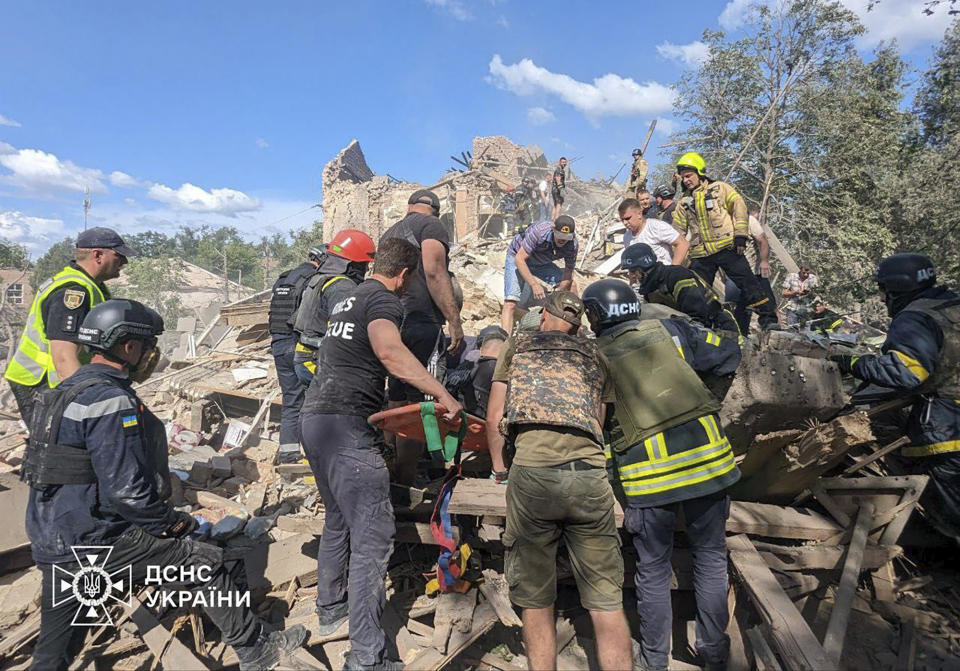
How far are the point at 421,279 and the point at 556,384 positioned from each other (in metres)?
1.69

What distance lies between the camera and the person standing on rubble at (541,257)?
5.21 metres

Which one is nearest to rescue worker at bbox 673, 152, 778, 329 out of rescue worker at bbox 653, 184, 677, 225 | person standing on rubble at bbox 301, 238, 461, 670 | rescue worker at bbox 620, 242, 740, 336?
rescue worker at bbox 620, 242, 740, 336

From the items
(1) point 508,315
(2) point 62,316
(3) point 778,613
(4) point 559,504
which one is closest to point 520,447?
(4) point 559,504

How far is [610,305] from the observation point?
2736 millimetres

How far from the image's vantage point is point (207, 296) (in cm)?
4519

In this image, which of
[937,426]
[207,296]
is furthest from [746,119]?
[207,296]

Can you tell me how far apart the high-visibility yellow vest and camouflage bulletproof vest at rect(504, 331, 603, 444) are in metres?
2.95

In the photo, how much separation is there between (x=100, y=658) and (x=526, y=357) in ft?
9.64

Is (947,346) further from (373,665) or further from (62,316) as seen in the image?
(62,316)

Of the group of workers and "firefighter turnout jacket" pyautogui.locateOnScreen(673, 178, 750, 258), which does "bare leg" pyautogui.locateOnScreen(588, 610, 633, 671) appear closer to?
the group of workers

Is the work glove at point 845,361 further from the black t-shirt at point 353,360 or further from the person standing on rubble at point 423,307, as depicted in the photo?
the black t-shirt at point 353,360

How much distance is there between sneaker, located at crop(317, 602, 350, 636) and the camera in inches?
112

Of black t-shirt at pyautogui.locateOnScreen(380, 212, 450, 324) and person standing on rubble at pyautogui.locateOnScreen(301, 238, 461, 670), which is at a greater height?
black t-shirt at pyautogui.locateOnScreen(380, 212, 450, 324)

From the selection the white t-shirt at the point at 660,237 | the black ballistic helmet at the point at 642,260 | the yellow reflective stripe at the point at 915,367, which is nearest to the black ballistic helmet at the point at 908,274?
the yellow reflective stripe at the point at 915,367
